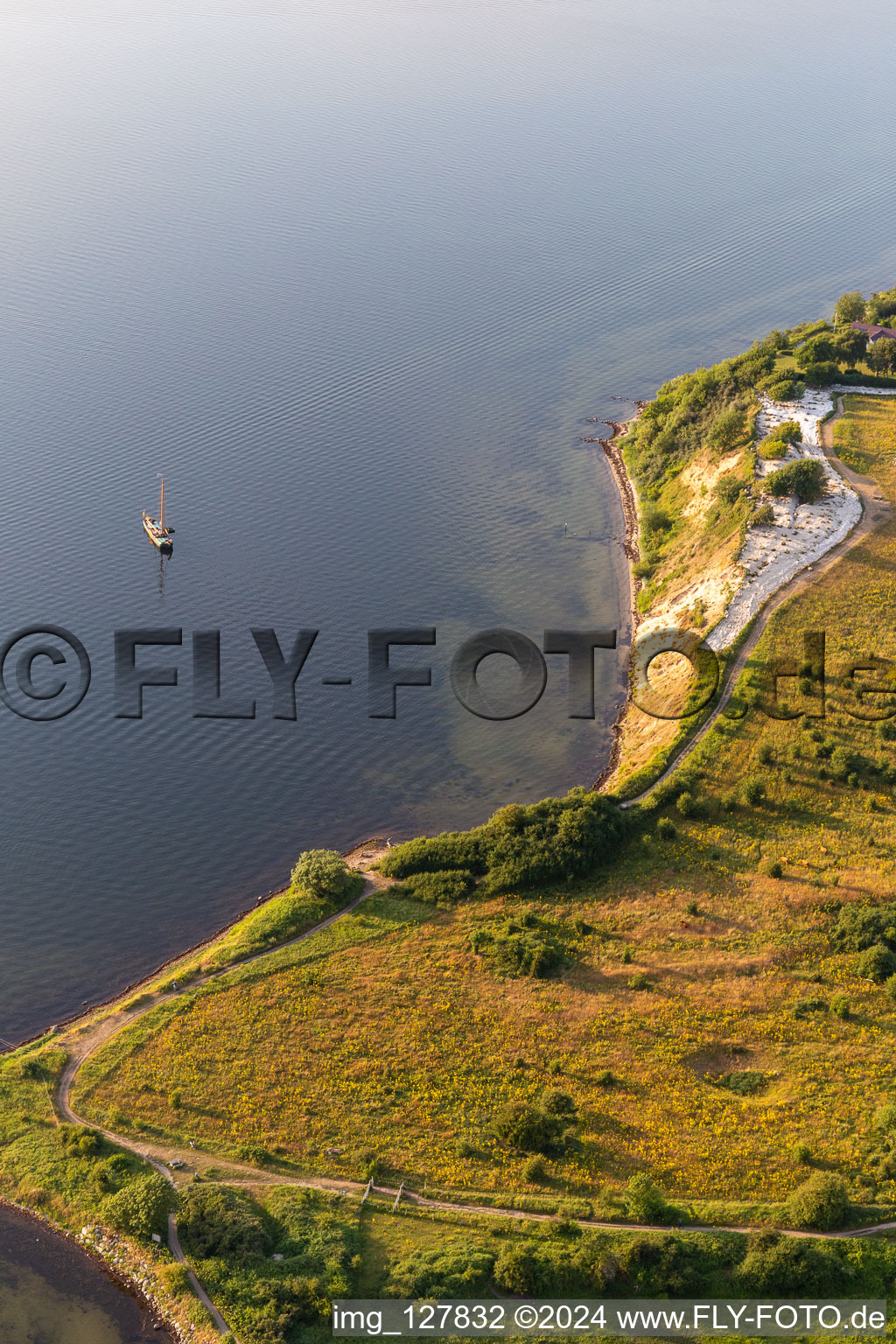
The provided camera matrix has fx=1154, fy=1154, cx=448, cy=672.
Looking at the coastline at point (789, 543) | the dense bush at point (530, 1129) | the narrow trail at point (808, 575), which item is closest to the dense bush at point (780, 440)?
the coastline at point (789, 543)

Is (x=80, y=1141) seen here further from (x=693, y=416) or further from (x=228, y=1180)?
(x=693, y=416)

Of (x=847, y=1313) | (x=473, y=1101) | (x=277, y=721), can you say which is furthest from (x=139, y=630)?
(x=847, y=1313)

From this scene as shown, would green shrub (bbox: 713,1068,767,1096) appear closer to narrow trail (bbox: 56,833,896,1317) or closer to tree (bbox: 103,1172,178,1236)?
narrow trail (bbox: 56,833,896,1317)

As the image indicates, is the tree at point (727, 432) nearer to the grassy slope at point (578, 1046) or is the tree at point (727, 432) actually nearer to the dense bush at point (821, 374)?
the dense bush at point (821, 374)

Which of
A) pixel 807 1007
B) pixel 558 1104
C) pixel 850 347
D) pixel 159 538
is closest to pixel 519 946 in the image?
pixel 558 1104

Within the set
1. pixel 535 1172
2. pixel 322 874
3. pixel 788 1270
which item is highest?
pixel 322 874

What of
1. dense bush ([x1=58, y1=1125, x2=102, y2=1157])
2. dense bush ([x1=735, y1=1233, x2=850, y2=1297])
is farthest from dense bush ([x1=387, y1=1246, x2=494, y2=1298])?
dense bush ([x1=58, y1=1125, x2=102, y2=1157])

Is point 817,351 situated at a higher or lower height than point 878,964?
higher
